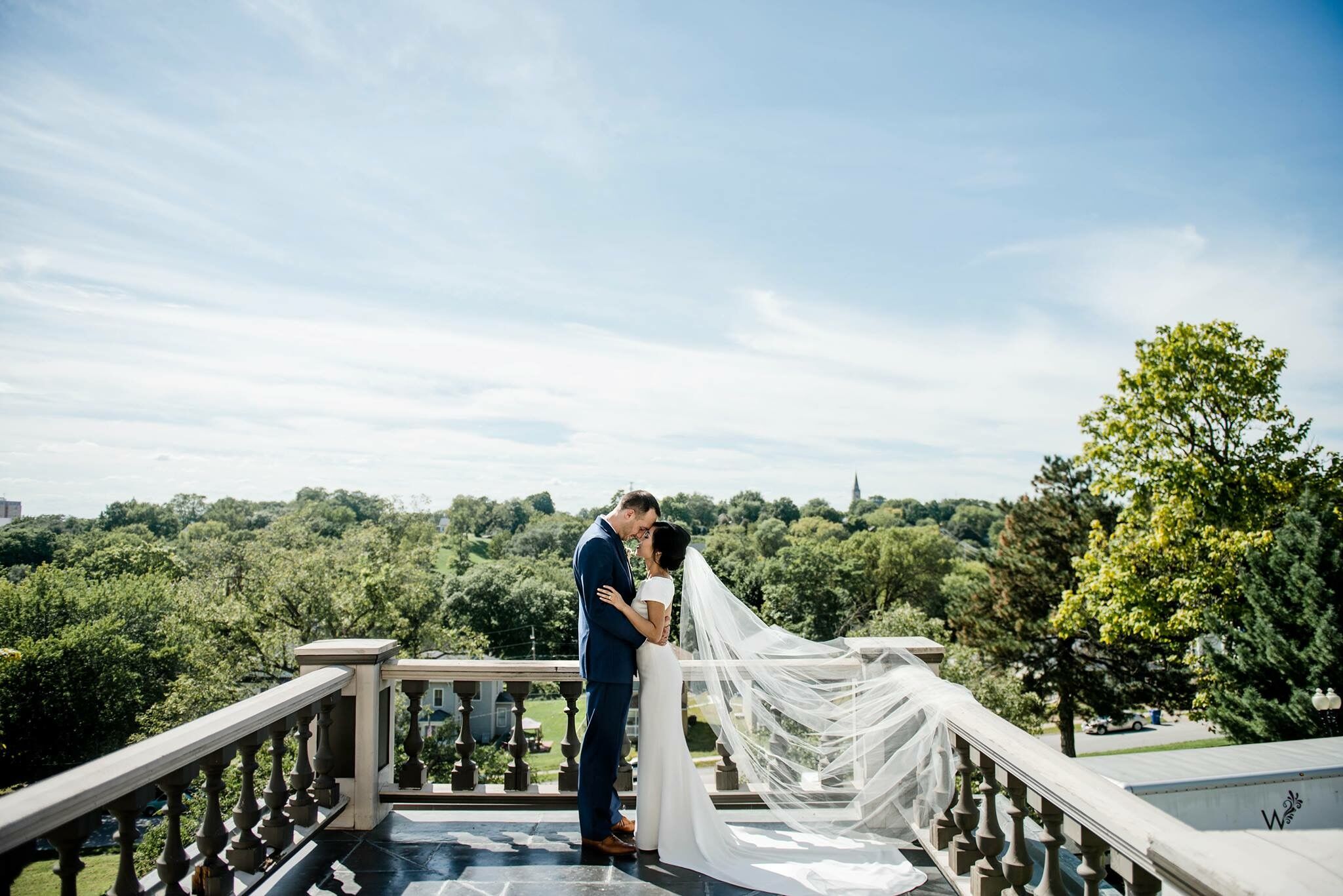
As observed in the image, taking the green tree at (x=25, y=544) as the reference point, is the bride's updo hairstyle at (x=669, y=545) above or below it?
above

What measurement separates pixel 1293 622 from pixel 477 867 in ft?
62.4

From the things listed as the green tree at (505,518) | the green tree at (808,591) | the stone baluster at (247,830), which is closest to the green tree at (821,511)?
the green tree at (505,518)

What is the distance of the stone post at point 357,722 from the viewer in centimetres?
434

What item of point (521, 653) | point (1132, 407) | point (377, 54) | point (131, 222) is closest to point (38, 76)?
point (377, 54)

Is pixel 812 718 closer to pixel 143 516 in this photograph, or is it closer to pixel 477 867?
pixel 477 867

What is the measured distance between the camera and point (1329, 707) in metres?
15.5

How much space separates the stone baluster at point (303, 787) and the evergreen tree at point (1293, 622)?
18099 millimetres

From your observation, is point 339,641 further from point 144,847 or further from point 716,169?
point 144,847

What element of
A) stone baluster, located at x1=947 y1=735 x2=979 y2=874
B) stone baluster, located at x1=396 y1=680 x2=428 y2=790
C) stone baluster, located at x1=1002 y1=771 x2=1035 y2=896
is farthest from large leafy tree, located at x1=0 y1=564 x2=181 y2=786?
stone baluster, located at x1=1002 y1=771 x2=1035 y2=896

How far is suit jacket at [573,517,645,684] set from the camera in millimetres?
3850

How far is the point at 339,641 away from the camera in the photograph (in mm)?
4707

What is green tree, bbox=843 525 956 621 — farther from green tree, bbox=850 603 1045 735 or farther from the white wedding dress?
the white wedding dress

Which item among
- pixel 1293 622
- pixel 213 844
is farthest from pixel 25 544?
pixel 1293 622

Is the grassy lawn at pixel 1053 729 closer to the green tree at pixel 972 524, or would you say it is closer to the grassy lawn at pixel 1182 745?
the grassy lawn at pixel 1182 745
